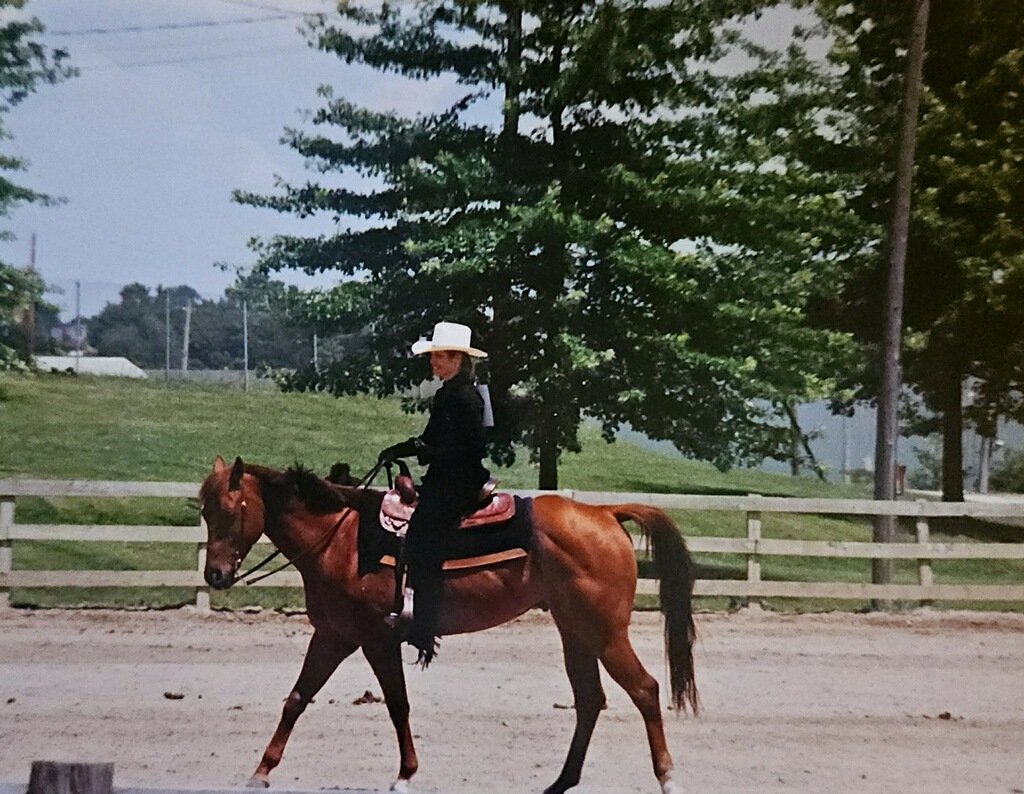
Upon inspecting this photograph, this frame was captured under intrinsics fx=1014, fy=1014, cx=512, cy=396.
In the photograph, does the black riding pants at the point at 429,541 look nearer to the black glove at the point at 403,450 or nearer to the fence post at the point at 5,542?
the black glove at the point at 403,450

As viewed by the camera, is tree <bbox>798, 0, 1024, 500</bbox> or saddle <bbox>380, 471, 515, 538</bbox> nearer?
saddle <bbox>380, 471, 515, 538</bbox>

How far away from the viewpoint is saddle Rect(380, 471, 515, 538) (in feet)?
11.2

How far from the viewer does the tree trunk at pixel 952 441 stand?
501 centimetres

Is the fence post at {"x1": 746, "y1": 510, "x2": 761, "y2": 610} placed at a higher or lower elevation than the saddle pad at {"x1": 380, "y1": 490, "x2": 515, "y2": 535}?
lower

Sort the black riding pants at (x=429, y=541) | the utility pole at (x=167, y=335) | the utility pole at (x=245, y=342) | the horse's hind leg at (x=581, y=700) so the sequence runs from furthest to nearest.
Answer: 1. the utility pole at (x=245, y=342)
2. the utility pole at (x=167, y=335)
3. the horse's hind leg at (x=581, y=700)
4. the black riding pants at (x=429, y=541)

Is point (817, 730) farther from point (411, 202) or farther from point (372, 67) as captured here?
point (372, 67)

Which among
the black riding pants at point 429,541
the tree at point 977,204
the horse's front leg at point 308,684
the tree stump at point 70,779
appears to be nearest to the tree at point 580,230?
the tree at point 977,204

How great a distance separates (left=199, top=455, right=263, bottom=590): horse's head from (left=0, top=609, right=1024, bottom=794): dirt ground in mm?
715

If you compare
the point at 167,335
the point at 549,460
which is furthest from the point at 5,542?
the point at 549,460

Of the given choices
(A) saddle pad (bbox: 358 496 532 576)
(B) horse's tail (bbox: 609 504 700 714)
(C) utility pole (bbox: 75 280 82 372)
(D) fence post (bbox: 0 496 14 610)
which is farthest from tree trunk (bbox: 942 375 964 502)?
(D) fence post (bbox: 0 496 14 610)

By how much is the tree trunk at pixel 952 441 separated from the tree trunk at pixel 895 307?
24cm

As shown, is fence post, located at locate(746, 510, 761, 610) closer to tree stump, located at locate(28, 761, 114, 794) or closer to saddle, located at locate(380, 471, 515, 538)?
saddle, located at locate(380, 471, 515, 538)

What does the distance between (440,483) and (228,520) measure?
71 cm

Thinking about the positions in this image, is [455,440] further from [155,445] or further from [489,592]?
[155,445]
